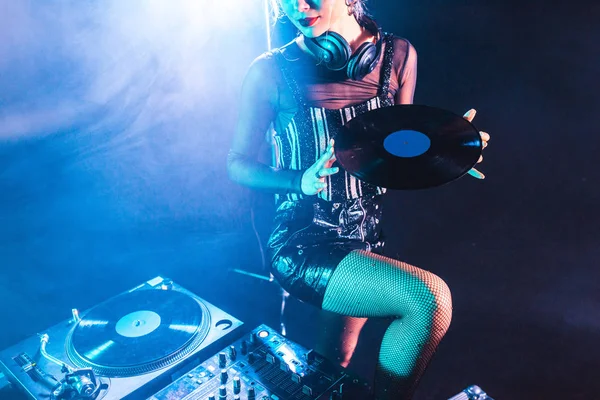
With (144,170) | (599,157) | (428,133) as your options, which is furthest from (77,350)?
(599,157)

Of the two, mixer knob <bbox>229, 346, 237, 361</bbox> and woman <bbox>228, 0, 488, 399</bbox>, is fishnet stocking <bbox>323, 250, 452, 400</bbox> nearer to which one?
woman <bbox>228, 0, 488, 399</bbox>

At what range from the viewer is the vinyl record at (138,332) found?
1.30 m

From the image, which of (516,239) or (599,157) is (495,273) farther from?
(599,157)

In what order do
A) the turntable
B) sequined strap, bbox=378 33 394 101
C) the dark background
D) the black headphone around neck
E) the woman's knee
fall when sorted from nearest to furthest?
1. the woman's knee
2. the turntable
3. the black headphone around neck
4. sequined strap, bbox=378 33 394 101
5. the dark background

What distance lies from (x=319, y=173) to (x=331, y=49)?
0.41 m

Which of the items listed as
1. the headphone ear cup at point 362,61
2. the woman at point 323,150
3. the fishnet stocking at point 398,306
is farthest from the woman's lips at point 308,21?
the fishnet stocking at point 398,306

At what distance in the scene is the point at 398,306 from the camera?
1.19 metres

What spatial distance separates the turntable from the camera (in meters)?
1.24

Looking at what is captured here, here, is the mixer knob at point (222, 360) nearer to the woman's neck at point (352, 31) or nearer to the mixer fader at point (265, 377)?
the mixer fader at point (265, 377)

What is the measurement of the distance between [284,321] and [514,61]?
1.63m

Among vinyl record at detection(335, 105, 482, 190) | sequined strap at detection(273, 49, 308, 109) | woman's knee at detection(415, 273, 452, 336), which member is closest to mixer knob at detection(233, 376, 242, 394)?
woman's knee at detection(415, 273, 452, 336)

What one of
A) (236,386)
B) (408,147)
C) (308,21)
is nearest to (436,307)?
(408,147)

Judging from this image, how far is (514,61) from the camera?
1967 mm

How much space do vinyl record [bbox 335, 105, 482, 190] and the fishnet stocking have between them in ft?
0.81
